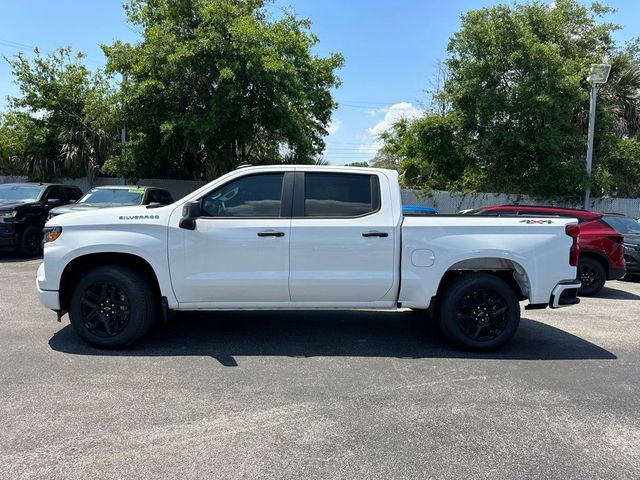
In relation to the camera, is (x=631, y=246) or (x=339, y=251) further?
(x=631, y=246)

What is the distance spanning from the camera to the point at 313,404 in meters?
4.17

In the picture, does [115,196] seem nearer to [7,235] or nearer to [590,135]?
[7,235]

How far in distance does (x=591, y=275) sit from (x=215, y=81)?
39.8 feet

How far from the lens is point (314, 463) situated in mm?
3270

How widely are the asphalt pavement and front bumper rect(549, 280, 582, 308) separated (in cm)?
59

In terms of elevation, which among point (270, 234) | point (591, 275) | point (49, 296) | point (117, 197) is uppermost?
point (117, 197)

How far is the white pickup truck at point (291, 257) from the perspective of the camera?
5.33 m

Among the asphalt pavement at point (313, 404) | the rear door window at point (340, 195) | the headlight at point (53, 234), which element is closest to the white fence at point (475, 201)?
the asphalt pavement at point (313, 404)

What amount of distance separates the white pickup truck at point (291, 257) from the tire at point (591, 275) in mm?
4502

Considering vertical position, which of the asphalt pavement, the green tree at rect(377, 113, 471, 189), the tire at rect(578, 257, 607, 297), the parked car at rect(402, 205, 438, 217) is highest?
the green tree at rect(377, 113, 471, 189)

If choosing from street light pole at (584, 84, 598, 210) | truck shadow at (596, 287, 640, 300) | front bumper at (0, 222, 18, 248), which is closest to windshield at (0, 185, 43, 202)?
front bumper at (0, 222, 18, 248)

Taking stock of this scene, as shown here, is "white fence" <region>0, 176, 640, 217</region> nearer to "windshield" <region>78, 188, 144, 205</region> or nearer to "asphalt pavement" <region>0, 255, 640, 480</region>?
"windshield" <region>78, 188, 144, 205</region>

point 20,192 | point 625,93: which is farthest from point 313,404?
point 625,93

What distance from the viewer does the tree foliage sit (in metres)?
16.6
